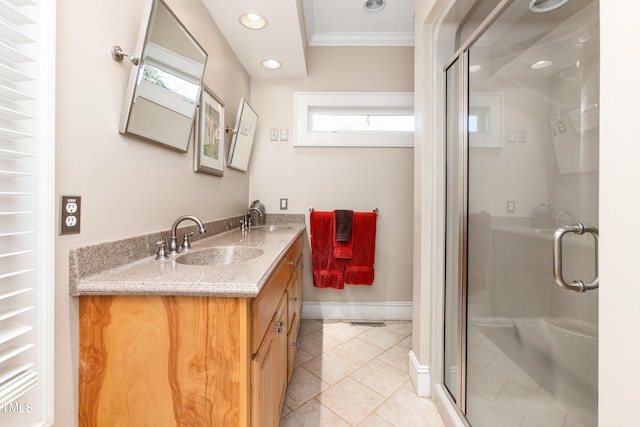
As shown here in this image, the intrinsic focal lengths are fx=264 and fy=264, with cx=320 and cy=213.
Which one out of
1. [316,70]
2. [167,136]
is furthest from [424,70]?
[167,136]

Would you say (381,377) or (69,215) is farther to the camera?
(381,377)

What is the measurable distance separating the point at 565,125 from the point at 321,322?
2.16m

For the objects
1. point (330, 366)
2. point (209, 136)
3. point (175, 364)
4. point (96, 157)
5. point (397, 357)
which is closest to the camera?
point (175, 364)

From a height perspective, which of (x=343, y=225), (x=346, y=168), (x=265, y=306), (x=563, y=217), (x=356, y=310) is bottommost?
(x=356, y=310)

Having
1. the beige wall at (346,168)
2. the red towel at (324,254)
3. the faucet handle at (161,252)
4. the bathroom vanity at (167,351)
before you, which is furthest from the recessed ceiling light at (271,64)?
the bathroom vanity at (167,351)

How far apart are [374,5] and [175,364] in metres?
2.56

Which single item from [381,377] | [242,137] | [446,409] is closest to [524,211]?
[446,409]

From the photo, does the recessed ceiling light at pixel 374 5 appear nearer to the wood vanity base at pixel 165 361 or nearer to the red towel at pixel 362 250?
the red towel at pixel 362 250

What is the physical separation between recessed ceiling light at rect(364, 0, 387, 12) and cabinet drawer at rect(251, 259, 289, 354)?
2.11 m

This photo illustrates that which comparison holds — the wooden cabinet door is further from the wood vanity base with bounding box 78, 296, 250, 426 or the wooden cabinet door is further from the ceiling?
the ceiling

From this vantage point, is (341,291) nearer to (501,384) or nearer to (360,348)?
(360,348)

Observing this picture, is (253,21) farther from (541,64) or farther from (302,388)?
(302,388)

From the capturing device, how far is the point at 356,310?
8.18 ft
